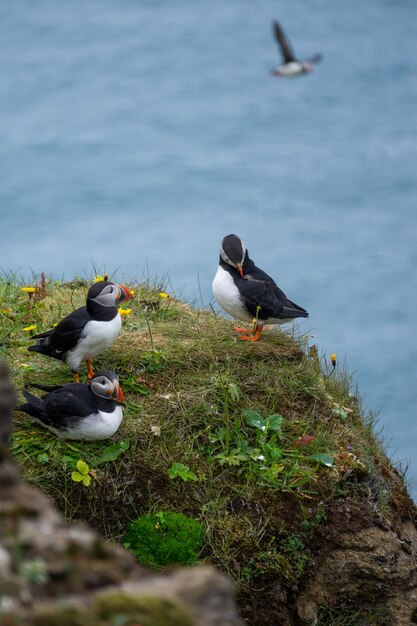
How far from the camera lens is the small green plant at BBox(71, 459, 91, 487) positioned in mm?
6574

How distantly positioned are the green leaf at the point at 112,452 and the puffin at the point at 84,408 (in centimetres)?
14

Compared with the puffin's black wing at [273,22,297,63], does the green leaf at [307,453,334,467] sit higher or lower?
lower

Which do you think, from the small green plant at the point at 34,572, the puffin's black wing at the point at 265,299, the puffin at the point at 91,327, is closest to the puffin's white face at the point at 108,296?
the puffin at the point at 91,327

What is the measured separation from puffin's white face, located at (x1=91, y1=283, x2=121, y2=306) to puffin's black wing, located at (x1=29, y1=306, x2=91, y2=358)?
0.14 metres

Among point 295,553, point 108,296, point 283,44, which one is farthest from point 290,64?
point 295,553

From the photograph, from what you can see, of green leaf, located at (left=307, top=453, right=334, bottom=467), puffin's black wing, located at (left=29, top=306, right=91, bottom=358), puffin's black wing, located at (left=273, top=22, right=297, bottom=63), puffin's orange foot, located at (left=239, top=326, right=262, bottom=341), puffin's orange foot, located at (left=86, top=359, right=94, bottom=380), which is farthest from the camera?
puffin's orange foot, located at (left=239, top=326, right=262, bottom=341)

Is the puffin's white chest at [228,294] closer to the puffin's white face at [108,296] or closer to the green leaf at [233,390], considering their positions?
the green leaf at [233,390]

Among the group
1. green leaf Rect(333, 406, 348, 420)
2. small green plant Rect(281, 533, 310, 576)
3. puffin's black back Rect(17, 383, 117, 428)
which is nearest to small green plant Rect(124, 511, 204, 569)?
small green plant Rect(281, 533, 310, 576)

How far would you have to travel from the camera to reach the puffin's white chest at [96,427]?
21.4 ft

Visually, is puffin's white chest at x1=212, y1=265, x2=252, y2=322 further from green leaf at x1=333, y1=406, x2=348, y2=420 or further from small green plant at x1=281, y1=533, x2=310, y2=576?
small green plant at x1=281, y1=533, x2=310, y2=576

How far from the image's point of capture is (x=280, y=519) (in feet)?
Result: 22.5

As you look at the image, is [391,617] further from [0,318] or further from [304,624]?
[0,318]

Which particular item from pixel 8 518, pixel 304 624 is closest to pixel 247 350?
pixel 304 624

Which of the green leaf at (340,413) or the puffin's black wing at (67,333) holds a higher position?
the puffin's black wing at (67,333)
